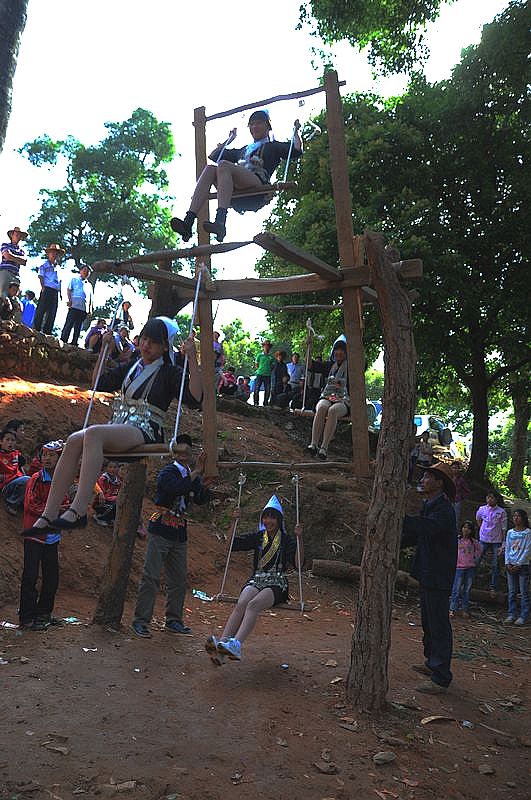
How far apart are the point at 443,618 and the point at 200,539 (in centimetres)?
500

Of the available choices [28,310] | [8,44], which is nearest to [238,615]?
[8,44]

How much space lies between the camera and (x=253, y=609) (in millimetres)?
6004

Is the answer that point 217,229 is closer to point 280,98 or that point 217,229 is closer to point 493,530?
point 280,98

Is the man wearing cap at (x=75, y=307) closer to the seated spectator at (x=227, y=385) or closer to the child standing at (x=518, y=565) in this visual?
the seated spectator at (x=227, y=385)

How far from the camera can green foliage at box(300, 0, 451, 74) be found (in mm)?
12672

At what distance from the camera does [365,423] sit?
5961 millimetres

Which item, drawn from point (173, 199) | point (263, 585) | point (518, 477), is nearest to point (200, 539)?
point (263, 585)

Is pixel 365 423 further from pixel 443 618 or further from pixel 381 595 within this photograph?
pixel 443 618

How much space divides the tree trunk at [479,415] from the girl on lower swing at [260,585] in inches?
394

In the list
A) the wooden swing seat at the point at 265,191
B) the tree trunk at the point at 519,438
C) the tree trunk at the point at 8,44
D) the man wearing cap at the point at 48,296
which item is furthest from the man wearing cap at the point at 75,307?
the tree trunk at the point at 519,438

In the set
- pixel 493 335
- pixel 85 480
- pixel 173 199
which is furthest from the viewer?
pixel 173 199

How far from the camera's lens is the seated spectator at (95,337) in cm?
1287

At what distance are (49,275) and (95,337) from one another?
163 cm

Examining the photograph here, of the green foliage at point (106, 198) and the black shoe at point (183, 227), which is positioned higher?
the green foliage at point (106, 198)
